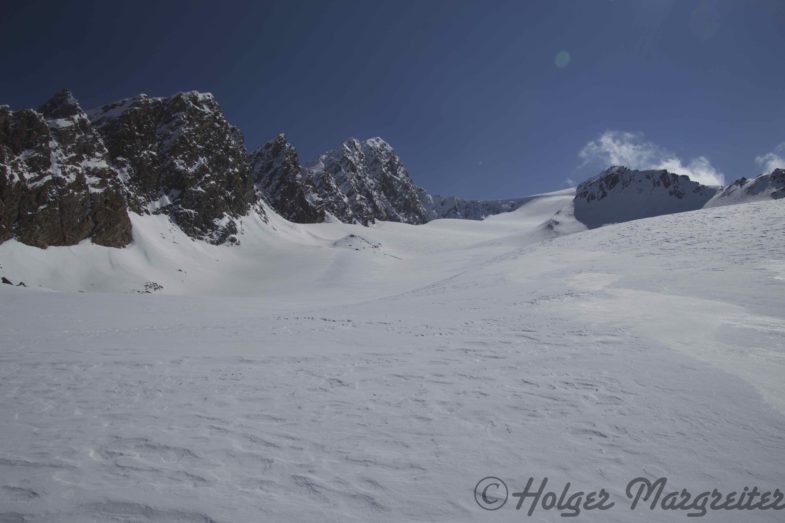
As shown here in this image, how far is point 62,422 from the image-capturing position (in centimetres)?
505

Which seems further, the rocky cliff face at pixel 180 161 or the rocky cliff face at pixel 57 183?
the rocky cliff face at pixel 180 161

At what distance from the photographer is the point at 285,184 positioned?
308ft

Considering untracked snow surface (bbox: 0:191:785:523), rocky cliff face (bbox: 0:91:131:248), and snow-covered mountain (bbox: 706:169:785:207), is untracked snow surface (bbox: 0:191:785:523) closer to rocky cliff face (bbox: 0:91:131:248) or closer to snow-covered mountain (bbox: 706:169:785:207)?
rocky cliff face (bbox: 0:91:131:248)

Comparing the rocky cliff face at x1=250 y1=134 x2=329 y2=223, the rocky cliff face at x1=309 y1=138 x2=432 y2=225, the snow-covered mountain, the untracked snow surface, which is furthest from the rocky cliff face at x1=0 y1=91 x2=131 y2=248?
the snow-covered mountain

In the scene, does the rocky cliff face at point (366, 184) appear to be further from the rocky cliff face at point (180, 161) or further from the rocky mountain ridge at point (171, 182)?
the rocky cliff face at point (180, 161)

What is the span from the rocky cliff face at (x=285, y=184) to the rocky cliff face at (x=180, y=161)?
20406 mm

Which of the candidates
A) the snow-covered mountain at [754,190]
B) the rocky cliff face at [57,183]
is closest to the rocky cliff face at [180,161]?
the rocky cliff face at [57,183]

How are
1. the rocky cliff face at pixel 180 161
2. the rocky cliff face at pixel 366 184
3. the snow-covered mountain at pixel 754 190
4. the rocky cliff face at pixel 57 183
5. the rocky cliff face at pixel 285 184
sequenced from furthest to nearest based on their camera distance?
the rocky cliff face at pixel 366 184, the rocky cliff face at pixel 285 184, the snow-covered mountain at pixel 754 190, the rocky cliff face at pixel 180 161, the rocky cliff face at pixel 57 183

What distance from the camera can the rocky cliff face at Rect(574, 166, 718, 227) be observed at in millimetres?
88750

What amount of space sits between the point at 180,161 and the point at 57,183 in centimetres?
2263

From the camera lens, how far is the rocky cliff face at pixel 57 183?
36344mm

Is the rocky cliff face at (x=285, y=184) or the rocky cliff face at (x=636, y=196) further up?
the rocky cliff face at (x=636, y=196)

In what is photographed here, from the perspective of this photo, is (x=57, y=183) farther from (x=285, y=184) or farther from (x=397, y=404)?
(x=285, y=184)

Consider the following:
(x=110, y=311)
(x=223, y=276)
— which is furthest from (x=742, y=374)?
(x=223, y=276)
